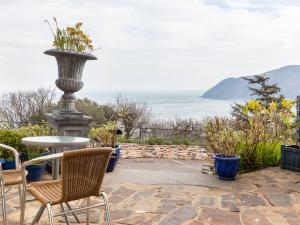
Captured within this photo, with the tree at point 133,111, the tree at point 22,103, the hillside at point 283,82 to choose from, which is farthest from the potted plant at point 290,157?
the tree at point 22,103

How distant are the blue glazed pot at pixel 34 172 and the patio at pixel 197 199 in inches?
22.9

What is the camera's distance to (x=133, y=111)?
16.6 metres

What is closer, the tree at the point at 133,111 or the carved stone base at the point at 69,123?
the carved stone base at the point at 69,123

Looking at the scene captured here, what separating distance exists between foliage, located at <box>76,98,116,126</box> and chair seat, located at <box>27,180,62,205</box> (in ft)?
42.2

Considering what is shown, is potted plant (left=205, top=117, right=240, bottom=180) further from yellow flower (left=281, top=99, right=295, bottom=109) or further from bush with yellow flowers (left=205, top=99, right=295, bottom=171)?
yellow flower (left=281, top=99, right=295, bottom=109)

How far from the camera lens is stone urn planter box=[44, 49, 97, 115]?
4.75 metres

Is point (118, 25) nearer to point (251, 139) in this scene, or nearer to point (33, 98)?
point (251, 139)

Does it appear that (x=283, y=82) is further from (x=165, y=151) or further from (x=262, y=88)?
(x=165, y=151)

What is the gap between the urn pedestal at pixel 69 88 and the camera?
15.6ft

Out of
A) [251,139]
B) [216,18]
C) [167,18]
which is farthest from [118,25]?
[251,139]

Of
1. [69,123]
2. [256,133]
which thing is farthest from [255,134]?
[69,123]

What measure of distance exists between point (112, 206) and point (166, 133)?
33.5 feet

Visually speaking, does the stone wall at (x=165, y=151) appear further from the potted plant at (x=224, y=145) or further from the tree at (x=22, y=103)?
the tree at (x=22, y=103)

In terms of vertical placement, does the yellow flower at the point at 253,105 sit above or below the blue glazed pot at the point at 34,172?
above
